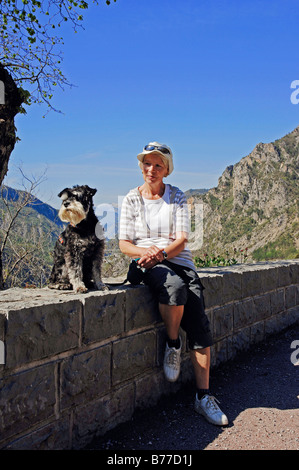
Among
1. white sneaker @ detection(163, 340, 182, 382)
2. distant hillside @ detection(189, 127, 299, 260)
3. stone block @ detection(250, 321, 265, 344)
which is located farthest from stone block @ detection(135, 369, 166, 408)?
distant hillside @ detection(189, 127, 299, 260)

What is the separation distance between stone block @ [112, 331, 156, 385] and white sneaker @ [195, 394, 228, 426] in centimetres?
48

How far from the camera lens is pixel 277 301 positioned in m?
5.57

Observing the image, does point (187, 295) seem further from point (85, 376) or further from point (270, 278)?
point (270, 278)

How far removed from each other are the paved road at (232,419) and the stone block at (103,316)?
71 centimetres

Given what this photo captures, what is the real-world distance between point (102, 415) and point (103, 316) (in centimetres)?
68

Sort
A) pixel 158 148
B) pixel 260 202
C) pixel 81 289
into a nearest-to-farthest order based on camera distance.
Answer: pixel 81 289 < pixel 158 148 < pixel 260 202

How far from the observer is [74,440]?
2.52 meters

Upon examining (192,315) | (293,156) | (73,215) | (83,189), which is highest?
(293,156)

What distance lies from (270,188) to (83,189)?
4095 inches

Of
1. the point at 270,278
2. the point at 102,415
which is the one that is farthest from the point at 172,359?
the point at 270,278

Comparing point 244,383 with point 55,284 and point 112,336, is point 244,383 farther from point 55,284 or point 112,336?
point 55,284

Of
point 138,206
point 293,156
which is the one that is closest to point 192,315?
point 138,206

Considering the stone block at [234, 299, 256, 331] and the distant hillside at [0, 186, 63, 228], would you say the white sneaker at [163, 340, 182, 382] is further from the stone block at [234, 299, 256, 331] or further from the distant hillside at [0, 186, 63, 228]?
the distant hillside at [0, 186, 63, 228]
